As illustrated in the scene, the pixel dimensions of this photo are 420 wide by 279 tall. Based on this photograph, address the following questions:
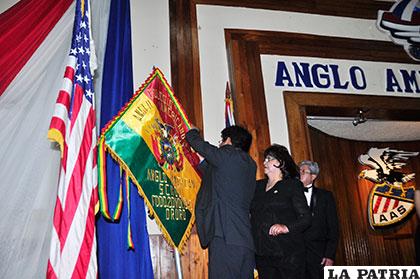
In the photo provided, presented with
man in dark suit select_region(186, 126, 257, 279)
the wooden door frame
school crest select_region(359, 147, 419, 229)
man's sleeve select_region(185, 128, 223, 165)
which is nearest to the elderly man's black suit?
the wooden door frame

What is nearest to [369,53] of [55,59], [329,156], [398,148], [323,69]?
[323,69]

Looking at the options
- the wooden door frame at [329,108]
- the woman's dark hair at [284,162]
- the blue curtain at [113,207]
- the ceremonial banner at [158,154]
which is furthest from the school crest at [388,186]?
the blue curtain at [113,207]

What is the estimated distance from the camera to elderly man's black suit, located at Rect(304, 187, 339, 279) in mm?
2705

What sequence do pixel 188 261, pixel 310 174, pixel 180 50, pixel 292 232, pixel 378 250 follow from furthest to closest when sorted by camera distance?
pixel 378 250
pixel 180 50
pixel 310 174
pixel 188 261
pixel 292 232

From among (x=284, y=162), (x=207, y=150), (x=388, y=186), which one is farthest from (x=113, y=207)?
(x=388, y=186)

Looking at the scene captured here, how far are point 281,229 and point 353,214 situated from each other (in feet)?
11.1

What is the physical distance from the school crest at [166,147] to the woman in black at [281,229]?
22.5 inches

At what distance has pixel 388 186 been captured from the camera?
17.9 feet

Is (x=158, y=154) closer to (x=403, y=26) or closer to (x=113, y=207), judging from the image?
(x=113, y=207)

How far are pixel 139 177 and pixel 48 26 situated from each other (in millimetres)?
1056

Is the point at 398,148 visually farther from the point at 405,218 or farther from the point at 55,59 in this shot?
the point at 55,59

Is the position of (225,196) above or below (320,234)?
above

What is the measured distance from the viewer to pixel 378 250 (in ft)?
16.8

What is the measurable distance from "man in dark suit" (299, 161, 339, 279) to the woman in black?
1.67ft
